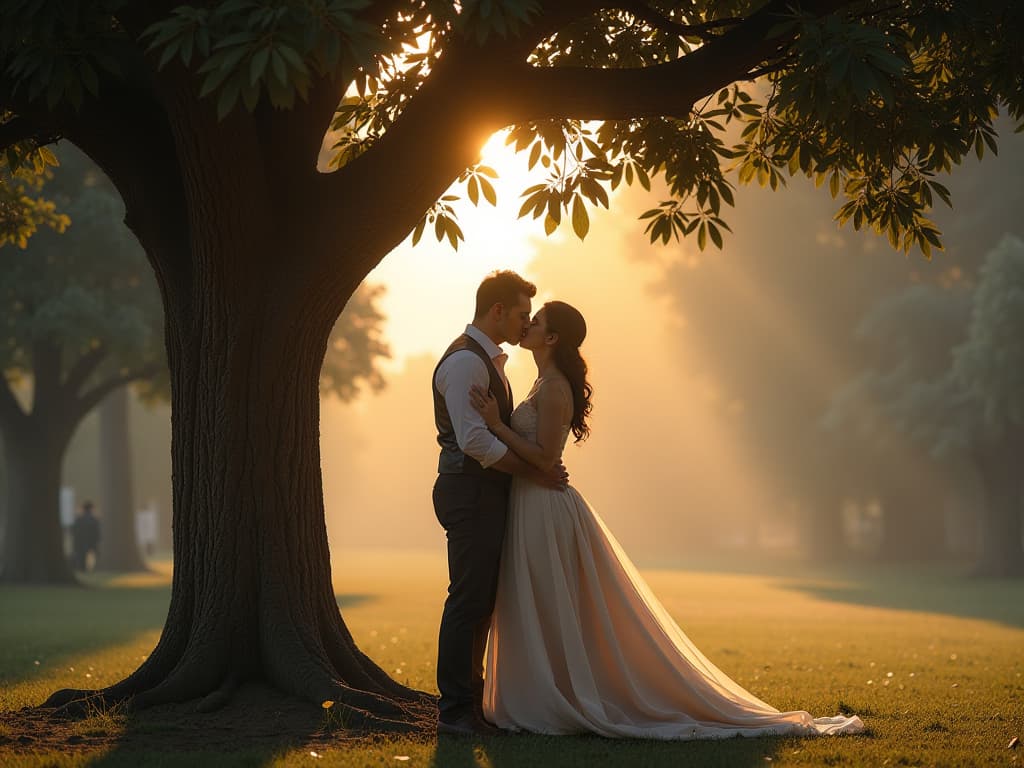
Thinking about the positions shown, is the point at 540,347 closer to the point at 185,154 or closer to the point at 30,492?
the point at 185,154

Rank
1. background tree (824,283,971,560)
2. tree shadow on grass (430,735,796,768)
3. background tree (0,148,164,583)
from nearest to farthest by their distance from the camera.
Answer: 1. tree shadow on grass (430,735,796,768)
2. background tree (0,148,164,583)
3. background tree (824,283,971,560)

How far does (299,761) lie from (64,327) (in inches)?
836

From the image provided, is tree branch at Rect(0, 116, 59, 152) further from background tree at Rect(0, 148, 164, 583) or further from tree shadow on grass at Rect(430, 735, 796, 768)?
background tree at Rect(0, 148, 164, 583)

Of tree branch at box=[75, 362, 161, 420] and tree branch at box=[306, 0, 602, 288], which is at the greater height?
tree branch at box=[75, 362, 161, 420]

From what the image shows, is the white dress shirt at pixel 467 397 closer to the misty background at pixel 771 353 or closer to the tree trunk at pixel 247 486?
the tree trunk at pixel 247 486

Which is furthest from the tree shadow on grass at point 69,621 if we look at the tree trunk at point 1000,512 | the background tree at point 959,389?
the tree trunk at point 1000,512

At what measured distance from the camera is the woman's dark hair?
24.2 ft

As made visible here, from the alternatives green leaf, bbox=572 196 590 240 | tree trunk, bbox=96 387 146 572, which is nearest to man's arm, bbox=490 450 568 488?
green leaf, bbox=572 196 590 240

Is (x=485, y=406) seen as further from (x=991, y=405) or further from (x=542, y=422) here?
(x=991, y=405)

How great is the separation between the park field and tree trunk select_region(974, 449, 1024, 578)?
8.37m

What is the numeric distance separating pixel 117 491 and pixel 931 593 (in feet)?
70.6

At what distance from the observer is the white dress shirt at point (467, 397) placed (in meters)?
7.02

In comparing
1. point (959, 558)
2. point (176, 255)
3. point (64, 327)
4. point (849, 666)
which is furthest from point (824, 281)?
point (176, 255)

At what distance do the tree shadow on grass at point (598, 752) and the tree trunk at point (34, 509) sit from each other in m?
23.5
